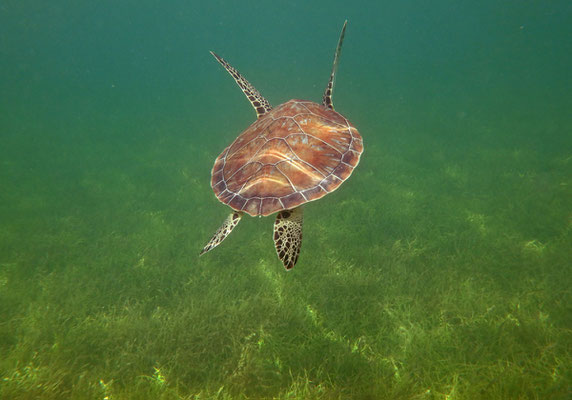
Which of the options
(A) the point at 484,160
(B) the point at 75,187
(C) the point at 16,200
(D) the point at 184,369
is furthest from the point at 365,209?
(C) the point at 16,200

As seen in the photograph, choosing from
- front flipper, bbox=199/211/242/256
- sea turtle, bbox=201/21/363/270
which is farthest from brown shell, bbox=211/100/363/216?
front flipper, bbox=199/211/242/256

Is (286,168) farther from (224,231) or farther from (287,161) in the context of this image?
(224,231)

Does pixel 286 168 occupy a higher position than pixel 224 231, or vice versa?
pixel 286 168

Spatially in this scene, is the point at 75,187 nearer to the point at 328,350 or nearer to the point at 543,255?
the point at 328,350

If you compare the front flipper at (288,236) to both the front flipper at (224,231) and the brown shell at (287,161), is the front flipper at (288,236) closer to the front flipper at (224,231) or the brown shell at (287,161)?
the brown shell at (287,161)

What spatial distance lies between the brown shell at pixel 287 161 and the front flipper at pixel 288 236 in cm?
35

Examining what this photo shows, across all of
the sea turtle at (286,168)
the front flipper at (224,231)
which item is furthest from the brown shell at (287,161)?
the front flipper at (224,231)

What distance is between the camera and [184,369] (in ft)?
11.5

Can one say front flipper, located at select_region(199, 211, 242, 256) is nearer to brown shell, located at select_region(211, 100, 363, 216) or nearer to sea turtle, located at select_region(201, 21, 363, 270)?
sea turtle, located at select_region(201, 21, 363, 270)

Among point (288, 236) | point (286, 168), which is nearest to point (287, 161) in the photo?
point (286, 168)

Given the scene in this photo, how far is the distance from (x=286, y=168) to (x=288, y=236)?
2.53 feet

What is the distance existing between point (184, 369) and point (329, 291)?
222 centimetres

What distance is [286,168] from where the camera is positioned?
3.30 metres

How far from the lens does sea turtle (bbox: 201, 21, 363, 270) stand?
10.2 ft
